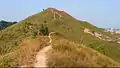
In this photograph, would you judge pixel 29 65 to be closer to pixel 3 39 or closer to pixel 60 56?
pixel 60 56

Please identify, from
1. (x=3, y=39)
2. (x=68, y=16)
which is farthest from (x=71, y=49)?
(x=68, y=16)

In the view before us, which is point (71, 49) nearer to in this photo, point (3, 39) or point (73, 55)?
point (73, 55)

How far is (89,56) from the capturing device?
51.9 ft

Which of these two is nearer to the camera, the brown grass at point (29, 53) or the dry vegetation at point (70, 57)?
the dry vegetation at point (70, 57)

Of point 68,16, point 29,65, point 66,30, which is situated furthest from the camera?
point 68,16

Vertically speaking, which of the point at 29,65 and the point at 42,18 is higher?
the point at 42,18

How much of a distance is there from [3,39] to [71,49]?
53612mm

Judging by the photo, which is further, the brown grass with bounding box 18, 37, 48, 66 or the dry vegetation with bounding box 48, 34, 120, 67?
the brown grass with bounding box 18, 37, 48, 66

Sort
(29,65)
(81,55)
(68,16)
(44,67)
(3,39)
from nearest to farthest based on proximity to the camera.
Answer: (44,67), (29,65), (81,55), (3,39), (68,16)

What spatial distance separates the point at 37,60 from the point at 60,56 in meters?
1.63

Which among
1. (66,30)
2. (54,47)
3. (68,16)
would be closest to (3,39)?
(66,30)

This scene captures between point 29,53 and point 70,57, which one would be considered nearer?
point 70,57

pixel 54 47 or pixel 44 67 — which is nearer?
pixel 44 67

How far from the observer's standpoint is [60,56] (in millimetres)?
13383
